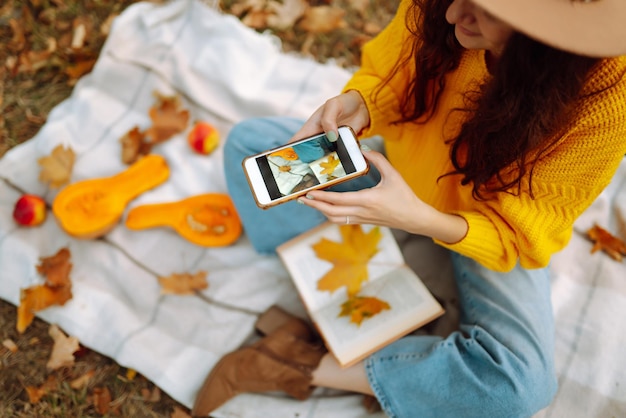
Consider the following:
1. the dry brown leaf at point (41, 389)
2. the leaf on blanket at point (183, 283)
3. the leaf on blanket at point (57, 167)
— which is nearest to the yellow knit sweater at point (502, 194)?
the leaf on blanket at point (183, 283)

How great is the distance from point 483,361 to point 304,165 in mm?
676

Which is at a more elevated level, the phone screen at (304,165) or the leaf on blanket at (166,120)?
the phone screen at (304,165)

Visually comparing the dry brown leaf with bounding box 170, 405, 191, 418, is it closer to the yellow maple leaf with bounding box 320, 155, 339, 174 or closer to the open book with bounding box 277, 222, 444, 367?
the open book with bounding box 277, 222, 444, 367

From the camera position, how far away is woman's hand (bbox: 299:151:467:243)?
1015mm

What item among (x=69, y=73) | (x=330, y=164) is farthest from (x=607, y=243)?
(x=69, y=73)

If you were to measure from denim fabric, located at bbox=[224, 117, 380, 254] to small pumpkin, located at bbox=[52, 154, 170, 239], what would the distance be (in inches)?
14.9

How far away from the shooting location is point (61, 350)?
1565 millimetres

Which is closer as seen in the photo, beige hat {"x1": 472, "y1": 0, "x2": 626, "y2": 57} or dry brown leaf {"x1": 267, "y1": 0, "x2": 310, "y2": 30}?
beige hat {"x1": 472, "y1": 0, "x2": 626, "y2": 57}

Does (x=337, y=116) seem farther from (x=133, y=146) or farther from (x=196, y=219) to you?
(x=133, y=146)

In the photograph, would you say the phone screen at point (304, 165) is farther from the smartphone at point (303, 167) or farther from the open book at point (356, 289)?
the open book at point (356, 289)

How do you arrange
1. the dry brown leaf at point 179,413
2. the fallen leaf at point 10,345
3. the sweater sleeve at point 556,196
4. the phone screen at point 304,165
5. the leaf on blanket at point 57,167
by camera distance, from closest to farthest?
the sweater sleeve at point 556,196, the phone screen at point 304,165, the dry brown leaf at point 179,413, the fallen leaf at point 10,345, the leaf on blanket at point 57,167

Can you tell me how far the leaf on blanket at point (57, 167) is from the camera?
1.75 m

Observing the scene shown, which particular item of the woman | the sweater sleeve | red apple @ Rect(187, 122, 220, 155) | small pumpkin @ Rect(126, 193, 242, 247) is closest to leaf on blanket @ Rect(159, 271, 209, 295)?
small pumpkin @ Rect(126, 193, 242, 247)

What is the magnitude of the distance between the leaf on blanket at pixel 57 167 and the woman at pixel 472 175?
0.65 meters
